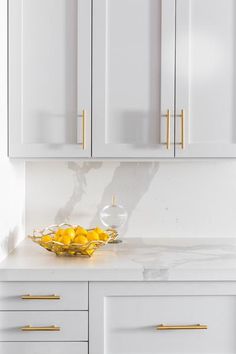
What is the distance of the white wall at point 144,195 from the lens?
9.23 feet

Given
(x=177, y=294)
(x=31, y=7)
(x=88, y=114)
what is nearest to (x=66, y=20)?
(x=31, y=7)

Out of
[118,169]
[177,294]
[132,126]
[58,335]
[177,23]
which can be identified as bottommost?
[58,335]

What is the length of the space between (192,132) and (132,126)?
255mm

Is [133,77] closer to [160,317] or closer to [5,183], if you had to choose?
[5,183]

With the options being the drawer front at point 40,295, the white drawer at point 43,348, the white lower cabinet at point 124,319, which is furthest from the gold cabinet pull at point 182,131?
the white drawer at point 43,348

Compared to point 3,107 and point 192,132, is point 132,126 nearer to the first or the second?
point 192,132

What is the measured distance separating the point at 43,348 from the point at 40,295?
0.20 m

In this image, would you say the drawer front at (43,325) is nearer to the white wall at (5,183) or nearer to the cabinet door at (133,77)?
the white wall at (5,183)

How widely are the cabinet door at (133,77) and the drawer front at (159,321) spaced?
64cm

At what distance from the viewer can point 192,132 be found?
96.2 inches

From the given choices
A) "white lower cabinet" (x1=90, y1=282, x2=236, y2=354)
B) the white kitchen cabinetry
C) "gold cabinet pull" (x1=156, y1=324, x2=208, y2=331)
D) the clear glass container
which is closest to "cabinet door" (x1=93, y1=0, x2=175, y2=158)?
the white kitchen cabinetry

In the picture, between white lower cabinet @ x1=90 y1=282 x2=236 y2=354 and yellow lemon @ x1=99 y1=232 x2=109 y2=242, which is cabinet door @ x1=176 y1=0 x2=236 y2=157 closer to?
yellow lemon @ x1=99 y1=232 x2=109 y2=242

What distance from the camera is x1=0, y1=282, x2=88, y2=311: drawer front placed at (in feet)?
6.93

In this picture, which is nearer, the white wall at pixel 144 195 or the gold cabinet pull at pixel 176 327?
the gold cabinet pull at pixel 176 327
